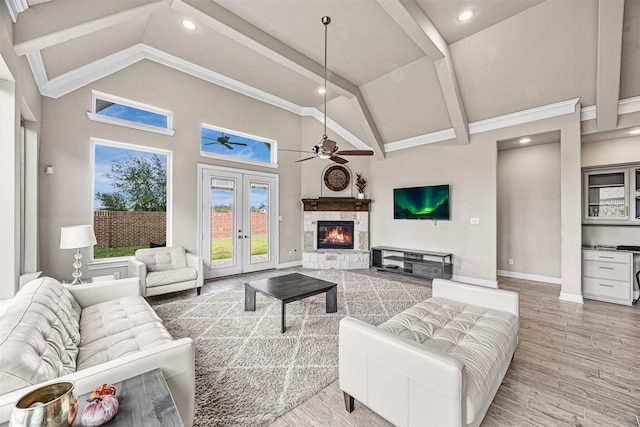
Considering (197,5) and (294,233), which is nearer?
(197,5)

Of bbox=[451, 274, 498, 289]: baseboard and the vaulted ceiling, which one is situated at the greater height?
the vaulted ceiling

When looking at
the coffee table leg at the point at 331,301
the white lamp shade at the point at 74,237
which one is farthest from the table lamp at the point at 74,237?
the coffee table leg at the point at 331,301

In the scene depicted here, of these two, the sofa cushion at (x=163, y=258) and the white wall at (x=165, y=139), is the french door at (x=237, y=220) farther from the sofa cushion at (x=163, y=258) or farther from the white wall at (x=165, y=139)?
the sofa cushion at (x=163, y=258)

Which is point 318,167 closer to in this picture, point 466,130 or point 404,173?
point 404,173

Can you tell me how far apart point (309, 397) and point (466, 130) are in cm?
502

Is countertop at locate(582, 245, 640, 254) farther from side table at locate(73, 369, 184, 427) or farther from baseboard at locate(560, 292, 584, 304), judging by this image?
side table at locate(73, 369, 184, 427)

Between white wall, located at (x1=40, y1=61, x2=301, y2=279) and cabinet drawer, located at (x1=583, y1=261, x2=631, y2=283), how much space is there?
5301 millimetres

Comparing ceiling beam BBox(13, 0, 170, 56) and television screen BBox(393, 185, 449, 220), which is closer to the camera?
ceiling beam BBox(13, 0, 170, 56)

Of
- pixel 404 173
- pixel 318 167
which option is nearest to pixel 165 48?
pixel 318 167

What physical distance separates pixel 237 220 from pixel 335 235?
240 cm

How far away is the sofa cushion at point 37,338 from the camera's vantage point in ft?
3.71

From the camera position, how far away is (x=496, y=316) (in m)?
2.25

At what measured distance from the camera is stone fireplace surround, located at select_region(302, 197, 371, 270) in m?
6.39

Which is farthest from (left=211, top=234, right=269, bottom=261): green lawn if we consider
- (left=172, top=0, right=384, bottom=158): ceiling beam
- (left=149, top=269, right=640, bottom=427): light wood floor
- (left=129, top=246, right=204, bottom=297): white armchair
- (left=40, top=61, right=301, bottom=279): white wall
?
(left=149, top=269, right=640, bottom=427): light wood floor
